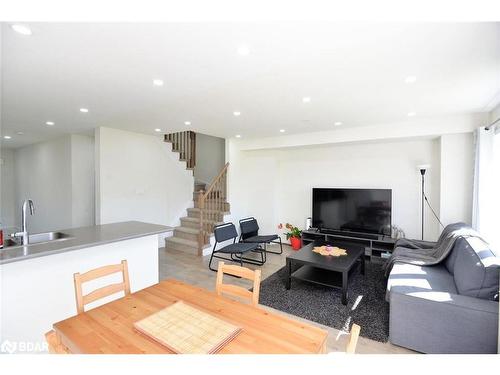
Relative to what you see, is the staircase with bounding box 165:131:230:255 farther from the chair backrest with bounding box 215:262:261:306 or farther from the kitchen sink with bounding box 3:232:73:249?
the chair backrest with bounding box 215:262:261:306

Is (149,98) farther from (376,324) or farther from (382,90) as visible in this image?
(376,324)

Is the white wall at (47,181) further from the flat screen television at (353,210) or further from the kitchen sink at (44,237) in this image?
the flat screen television at (353,210)

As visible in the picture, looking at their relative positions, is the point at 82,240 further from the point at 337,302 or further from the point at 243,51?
the point at 337,302

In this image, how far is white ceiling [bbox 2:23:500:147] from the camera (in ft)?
5.40

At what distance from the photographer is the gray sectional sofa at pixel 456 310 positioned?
1.95 meters

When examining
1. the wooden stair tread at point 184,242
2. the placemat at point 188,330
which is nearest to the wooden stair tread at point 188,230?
the wooden stair tread at point 184,242

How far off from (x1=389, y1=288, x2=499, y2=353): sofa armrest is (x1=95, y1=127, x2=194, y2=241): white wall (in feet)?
15.0

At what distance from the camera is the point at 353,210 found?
15.6ft

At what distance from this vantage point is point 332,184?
17.1 ft

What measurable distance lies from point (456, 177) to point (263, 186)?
3.59 m

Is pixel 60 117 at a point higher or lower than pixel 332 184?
higher

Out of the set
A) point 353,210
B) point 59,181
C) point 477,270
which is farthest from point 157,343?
point 59,181

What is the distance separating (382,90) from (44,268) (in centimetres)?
359
